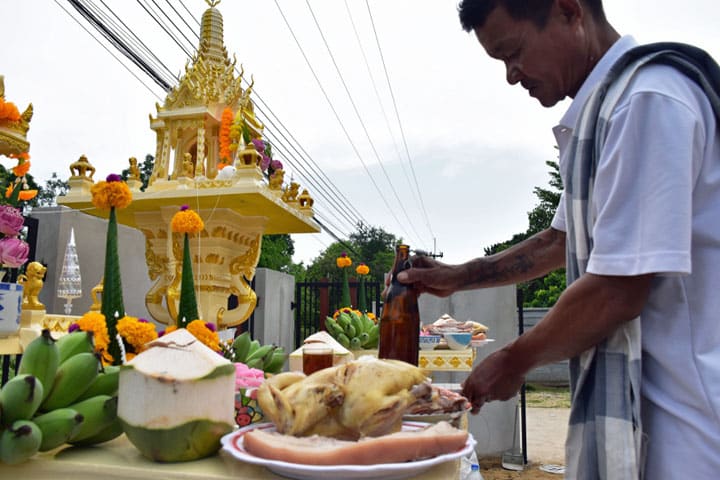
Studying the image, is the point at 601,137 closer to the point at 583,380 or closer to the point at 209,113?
the point at 583,380

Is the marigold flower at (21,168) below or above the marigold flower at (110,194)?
above

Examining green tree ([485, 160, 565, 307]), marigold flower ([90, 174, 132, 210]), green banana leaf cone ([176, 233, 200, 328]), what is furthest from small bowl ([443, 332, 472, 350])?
green tree ([485, 160, 565, 307])

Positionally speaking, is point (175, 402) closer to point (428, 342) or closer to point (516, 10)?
point (516, 10)

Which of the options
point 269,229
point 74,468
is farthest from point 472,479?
point 269,229

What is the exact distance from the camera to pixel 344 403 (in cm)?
93

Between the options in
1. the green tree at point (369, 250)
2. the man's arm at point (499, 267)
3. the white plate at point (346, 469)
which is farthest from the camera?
the green tree at point (369, 250)

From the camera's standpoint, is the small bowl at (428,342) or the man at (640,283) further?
the small bowl at (428,342)

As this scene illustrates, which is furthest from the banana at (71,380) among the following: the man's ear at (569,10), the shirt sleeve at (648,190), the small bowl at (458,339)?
the small bowl at (458,339)

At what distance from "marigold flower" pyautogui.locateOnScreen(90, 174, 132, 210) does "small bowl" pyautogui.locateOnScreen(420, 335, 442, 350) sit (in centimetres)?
208

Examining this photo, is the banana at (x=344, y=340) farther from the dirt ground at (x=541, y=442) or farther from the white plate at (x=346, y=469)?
the dirt ground at (x=541, y=442)

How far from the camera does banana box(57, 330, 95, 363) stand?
1.07 meters

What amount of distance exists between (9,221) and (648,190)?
7.89 ft

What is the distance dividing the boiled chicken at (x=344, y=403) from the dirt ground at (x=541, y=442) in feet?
19.2

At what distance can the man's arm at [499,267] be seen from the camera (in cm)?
192
